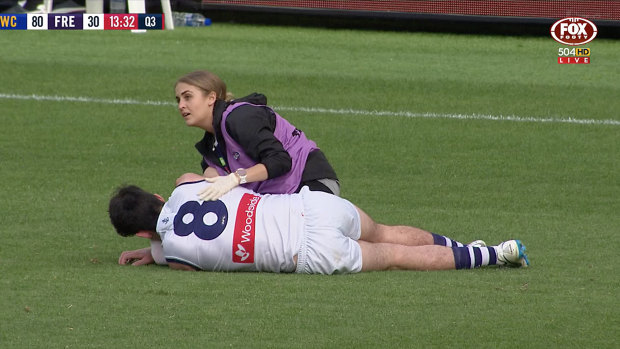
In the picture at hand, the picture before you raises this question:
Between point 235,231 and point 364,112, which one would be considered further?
point 364,112

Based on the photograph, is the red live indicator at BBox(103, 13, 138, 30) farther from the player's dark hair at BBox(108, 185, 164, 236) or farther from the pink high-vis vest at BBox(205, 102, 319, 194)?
the player's dark hair at BBox(108, 185, 164, 236)

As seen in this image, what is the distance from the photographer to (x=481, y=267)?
7.05 meters

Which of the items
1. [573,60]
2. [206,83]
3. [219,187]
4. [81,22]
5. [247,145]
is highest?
[81,22]

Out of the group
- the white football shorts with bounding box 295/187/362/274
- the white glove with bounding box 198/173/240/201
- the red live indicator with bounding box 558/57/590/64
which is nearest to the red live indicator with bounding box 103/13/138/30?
the red live indicator with bounding box 558/57/590/64

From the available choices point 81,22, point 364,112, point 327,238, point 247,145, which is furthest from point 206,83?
point 81,22

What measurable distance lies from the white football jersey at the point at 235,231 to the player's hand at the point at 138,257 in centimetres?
42

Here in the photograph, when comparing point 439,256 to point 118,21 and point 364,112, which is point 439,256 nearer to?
point 364,112

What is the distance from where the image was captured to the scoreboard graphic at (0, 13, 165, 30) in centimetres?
1973

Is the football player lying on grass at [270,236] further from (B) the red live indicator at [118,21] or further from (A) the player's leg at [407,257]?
(B) the red live indicator at [118,21]

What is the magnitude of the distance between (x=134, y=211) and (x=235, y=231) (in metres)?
0.69

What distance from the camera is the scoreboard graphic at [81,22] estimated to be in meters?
19.7

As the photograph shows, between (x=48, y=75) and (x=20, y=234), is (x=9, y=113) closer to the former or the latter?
(x=48, y=75)

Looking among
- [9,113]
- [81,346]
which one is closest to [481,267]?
[81,346]

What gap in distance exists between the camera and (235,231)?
652 centimetres
